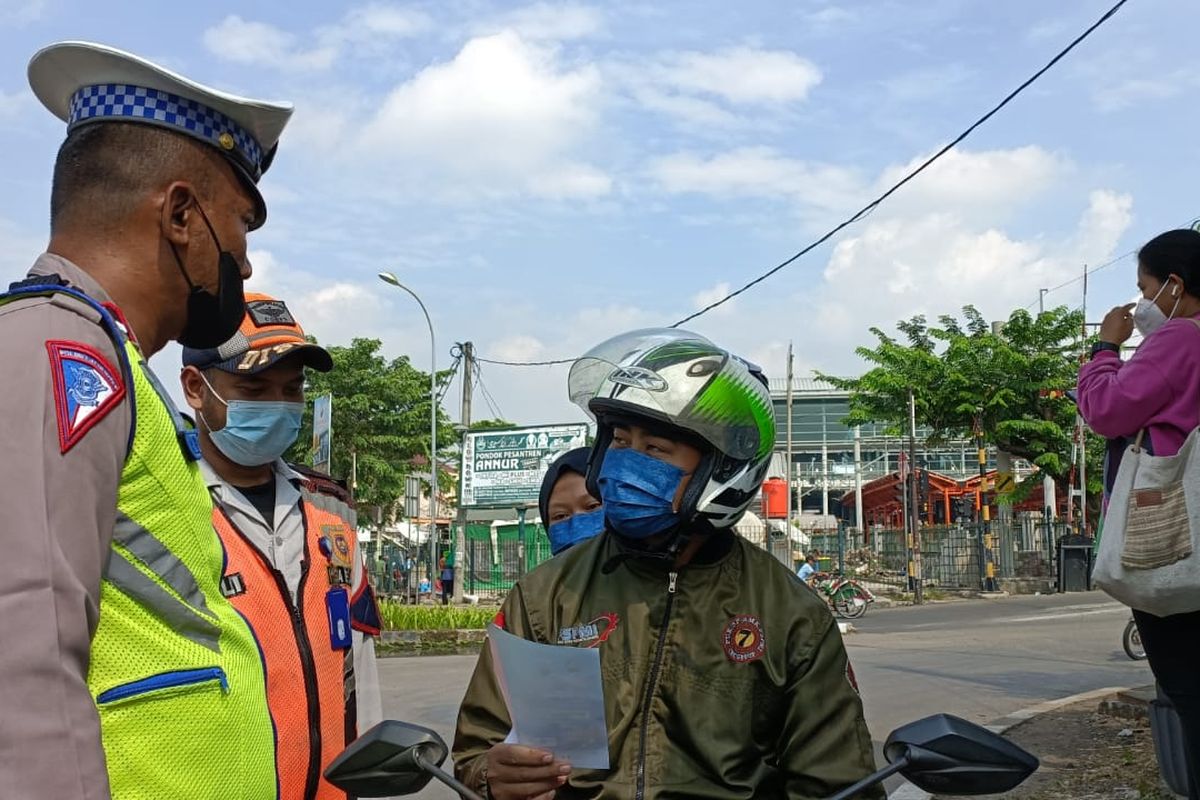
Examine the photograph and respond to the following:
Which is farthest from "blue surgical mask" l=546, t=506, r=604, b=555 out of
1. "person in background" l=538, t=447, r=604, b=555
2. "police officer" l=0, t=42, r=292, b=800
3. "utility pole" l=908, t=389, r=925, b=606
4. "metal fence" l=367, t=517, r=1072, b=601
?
"metal fence" l=367, t=517, r=1072, b=601

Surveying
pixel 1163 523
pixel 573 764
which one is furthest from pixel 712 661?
pixel 1163 523

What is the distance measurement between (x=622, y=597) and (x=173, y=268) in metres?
1.32

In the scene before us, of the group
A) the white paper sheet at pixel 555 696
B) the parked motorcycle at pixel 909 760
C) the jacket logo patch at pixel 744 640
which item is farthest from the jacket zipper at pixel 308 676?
the jacket logo patch at pixel 744 640

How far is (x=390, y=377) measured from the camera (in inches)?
1617

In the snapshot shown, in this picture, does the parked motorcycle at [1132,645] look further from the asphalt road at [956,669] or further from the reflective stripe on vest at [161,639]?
the reflective stripe on vest at [161,639]

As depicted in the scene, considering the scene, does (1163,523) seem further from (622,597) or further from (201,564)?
(201,564)

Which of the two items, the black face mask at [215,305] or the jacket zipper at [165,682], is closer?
the jacket zipper at [165,682]

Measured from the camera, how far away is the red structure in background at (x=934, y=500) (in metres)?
48.0

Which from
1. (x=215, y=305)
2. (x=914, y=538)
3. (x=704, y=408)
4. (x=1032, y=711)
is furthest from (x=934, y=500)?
(x=215, y=305)

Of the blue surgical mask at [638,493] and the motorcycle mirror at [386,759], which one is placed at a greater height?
the blue surgical mask at [638,493]

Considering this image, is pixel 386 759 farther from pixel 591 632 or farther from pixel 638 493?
pixel 638 493

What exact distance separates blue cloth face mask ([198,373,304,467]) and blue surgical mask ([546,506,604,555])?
150cm

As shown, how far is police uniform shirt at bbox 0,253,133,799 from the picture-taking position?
4.39 feet

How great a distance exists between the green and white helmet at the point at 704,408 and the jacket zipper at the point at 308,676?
0.92 metres
